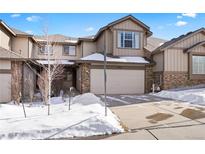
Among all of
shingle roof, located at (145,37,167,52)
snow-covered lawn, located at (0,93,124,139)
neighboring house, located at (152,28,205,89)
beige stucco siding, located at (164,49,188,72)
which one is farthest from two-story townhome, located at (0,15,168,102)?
snow-covered lawn, located at (0,93,124,139)

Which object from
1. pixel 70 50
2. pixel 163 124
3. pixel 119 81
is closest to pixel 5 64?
pixel 119 81

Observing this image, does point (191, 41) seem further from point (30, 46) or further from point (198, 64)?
point (30, 46)

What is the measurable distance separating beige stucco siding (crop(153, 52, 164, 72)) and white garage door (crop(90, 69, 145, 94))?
1256 mm

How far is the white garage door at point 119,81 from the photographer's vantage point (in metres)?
14.9

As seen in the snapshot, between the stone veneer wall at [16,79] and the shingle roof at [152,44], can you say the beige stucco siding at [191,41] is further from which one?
the stone veneer wall at [16,79]

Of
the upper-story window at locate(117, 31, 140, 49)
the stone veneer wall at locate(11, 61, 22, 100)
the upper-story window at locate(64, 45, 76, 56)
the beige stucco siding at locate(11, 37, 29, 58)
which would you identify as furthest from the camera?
the upper-story window at locate(64, 45, 76, 56)

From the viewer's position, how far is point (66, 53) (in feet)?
71.8

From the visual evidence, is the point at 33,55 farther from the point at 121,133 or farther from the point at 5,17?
the point at 121,133

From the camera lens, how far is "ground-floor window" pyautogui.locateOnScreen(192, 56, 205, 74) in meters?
15.9

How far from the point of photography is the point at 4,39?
15344 millimetres

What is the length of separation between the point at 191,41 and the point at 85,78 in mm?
8866

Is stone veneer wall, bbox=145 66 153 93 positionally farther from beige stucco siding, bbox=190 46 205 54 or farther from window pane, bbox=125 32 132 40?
beige stucco siding, bbox=190 46 205 54
